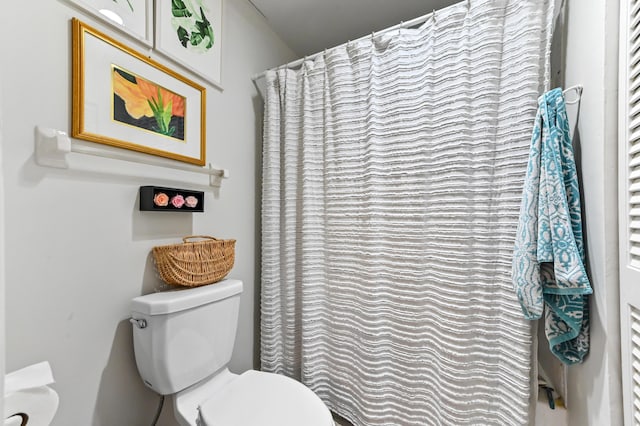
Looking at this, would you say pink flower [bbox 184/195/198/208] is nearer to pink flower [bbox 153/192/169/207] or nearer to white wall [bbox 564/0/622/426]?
pink flower [bbox 153/192/169/207]

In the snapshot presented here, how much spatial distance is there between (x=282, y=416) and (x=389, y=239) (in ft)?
2.52

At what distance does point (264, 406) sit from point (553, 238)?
3.47 feet

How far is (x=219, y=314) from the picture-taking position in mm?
1167

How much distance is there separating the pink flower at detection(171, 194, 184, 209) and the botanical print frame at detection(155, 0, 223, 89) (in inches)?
21.7

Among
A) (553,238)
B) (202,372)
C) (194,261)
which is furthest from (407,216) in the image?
(202,372)

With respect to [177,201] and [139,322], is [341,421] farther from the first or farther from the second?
[177,201]

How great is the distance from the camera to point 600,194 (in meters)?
0.78

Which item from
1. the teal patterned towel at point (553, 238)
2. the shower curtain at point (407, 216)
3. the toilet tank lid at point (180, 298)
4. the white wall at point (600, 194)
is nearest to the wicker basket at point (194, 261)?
the toilet tank lid at point (180, 298)

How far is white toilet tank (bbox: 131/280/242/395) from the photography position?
0.98m

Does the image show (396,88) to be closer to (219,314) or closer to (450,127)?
(450,127)

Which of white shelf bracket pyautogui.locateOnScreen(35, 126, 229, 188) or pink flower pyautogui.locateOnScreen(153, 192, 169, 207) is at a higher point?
white shelf bracket pyautogui.locateOnScreen(35, 126, 229, 188)

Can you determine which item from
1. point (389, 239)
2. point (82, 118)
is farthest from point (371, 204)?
point (82, 118)

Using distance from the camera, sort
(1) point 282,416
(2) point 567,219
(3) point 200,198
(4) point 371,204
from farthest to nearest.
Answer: (4) point 371,204 < (3) point 200,198 < (1) point 282,416 < (2) point 567,219

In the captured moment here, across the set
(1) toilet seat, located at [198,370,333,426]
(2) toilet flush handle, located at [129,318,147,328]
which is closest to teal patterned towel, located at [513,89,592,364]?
(1) toilet seat, located at [198,370,333,426]
